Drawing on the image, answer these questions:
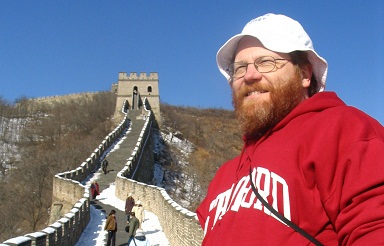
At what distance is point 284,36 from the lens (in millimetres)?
1924

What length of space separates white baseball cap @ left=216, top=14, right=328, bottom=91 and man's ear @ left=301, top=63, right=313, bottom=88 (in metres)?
0.02

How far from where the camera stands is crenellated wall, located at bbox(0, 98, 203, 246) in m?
9.70

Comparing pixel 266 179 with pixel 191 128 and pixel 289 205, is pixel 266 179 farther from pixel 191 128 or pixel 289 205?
pixel 191 128

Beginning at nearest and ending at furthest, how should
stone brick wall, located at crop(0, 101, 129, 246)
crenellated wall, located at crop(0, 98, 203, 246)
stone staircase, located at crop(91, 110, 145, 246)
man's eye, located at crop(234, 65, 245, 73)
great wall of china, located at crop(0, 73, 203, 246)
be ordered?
1. man's eye, located at crop(234, 65, 245, 73)
2. stone brick wall, located at crop(0, 101, 129, 246)
3. great wall of china, located at crop(0, 73, 203, 246)
4. crenellated wall, located at crop(0, 98, 203, 246)
5. stone staircase, located at crop(91, 110, 145, 246)

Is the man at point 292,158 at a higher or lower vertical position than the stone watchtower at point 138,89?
lower

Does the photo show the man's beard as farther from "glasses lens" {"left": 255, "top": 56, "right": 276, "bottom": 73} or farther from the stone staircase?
the stone staircase

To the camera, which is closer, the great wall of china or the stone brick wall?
the stone brick wall

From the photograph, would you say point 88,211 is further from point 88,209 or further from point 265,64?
point 265,64

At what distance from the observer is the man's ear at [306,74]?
199 cm

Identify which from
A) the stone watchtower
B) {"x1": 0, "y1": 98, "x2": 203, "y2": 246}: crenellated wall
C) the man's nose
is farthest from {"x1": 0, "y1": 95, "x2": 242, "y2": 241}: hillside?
the man's nose

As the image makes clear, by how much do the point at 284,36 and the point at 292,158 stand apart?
0.56m

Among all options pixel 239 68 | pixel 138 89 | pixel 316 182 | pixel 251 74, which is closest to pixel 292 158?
pixel 316 182

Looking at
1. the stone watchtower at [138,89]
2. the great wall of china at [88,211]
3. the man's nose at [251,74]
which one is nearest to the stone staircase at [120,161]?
the great wall of china at [88,211]

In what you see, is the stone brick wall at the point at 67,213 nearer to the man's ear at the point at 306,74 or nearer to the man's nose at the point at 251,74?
the man's nose at the point at 251,74
